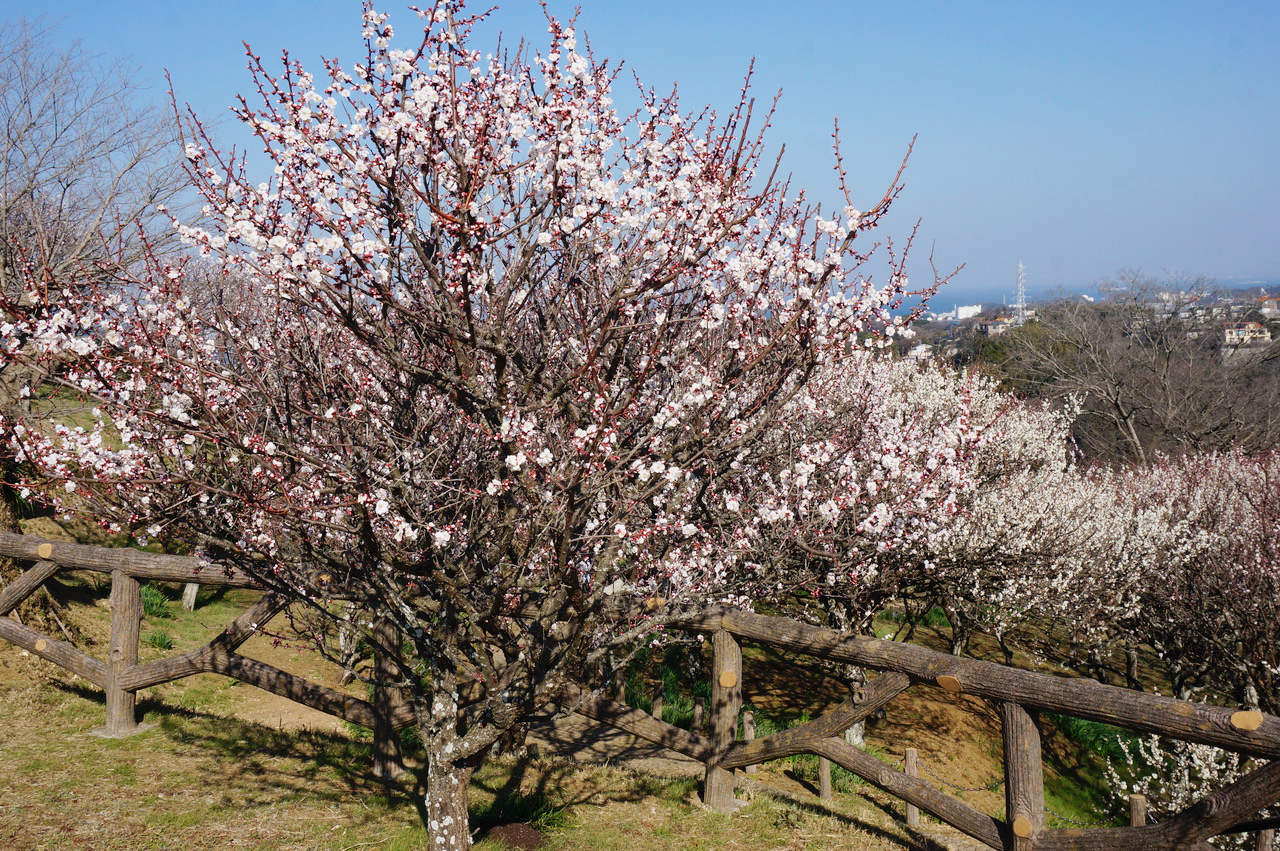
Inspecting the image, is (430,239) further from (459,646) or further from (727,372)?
(459,646)

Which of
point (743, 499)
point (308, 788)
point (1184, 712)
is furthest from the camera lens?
point (743, 499)

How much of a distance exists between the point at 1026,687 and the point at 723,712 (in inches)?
84.4

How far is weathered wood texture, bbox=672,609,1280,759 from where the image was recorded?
3262 millimetres

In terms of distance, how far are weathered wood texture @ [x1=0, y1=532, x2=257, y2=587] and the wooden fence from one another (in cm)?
1

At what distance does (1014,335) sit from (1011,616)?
1170 inches

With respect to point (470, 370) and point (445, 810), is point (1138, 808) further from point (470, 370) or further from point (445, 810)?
point (470, 370)

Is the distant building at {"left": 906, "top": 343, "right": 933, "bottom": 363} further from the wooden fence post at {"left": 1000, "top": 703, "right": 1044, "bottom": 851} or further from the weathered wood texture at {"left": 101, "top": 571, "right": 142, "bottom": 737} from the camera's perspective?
the weathered wood texture at {"left": 101, "top": 571, "right": 142, "bottom": 737}

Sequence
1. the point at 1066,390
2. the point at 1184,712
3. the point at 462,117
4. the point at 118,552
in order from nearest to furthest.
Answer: the point at 1184,712, the point at 462,117, the point at 118,552, the point at 1066,390

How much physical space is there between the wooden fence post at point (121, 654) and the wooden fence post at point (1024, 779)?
6.16 metres

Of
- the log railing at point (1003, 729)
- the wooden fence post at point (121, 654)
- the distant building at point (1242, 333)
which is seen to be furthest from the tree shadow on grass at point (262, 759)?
the distant building at point (1242, 333)

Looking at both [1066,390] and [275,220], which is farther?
[1066,390]

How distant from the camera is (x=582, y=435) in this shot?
341 centimetres

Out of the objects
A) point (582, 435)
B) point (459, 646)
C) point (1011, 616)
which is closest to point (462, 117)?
point (582, 435)

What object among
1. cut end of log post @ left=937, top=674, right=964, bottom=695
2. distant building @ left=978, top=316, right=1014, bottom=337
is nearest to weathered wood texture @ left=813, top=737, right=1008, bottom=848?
cut end of log post @ left=937, top=674, right=964, bottom=695
